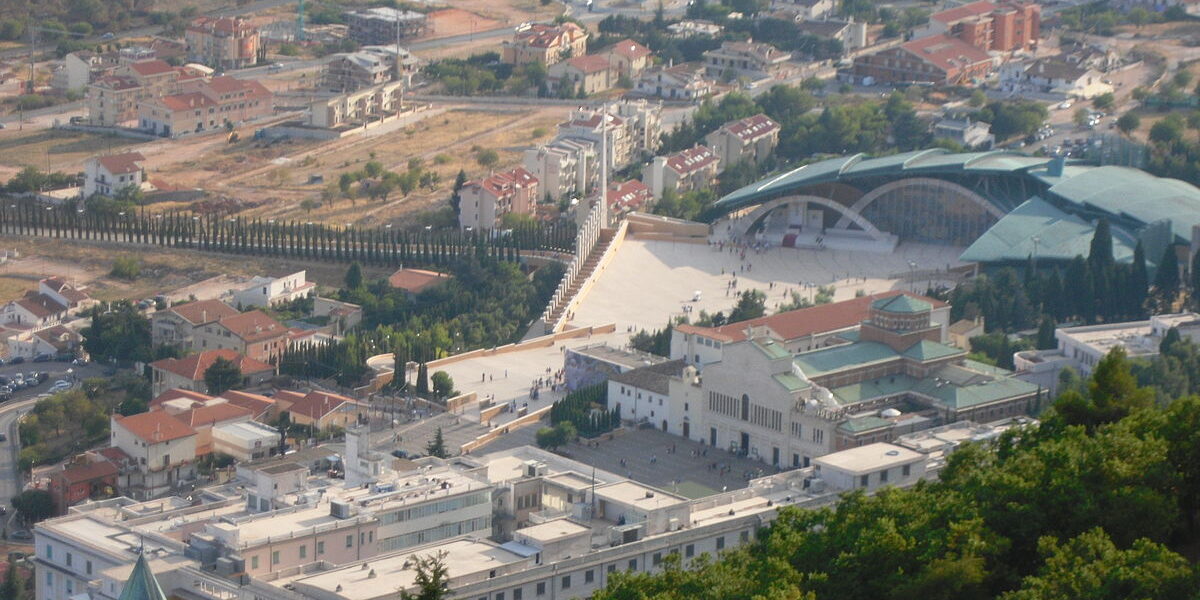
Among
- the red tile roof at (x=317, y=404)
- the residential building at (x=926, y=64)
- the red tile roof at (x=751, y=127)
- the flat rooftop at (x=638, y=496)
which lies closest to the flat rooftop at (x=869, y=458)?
the flat rooftop at (x=638, y=496)

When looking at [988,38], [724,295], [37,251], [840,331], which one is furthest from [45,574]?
[988,38]

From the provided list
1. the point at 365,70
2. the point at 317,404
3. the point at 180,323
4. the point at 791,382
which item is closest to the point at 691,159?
the point at 365,70

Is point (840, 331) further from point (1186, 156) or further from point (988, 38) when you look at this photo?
point (988, 38)

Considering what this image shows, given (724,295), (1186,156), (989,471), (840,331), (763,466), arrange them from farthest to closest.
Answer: (1186,156) → (724,295) → (840,331) → (763,466) → (989,471)

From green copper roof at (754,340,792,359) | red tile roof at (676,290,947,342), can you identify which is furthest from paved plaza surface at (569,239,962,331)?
green copper roof at (754,340,792,359)

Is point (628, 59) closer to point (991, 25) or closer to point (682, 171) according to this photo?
point (991, 25)

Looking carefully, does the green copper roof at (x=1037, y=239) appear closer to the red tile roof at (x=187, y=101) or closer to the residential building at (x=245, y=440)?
the residential building at (x=245, y=440)
